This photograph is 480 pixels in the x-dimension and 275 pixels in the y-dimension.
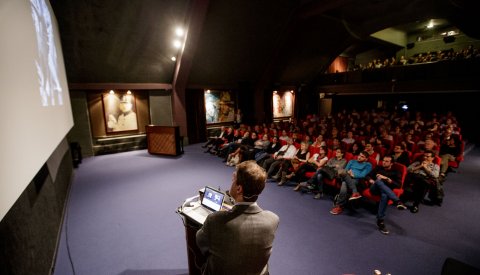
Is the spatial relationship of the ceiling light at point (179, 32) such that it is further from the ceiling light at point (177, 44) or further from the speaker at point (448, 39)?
the speaker at point (448, 39)

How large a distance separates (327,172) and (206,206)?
3.26 metres

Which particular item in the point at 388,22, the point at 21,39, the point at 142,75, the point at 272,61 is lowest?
the point at 21,39

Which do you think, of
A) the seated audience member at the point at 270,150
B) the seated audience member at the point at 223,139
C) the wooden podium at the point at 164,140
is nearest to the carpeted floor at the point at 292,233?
the seated audience member at the point at 270,150

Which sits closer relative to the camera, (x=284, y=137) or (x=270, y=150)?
(x=270, y=150)

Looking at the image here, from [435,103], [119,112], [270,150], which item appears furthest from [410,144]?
[119,112]

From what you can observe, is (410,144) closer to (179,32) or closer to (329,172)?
(329,172)

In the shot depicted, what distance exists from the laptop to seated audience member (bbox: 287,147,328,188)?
3.30m

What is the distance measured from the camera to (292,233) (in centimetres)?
358

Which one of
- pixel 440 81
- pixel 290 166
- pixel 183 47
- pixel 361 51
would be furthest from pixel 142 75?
pixel 361 51

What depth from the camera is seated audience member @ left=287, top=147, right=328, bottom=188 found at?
5395 millimetres

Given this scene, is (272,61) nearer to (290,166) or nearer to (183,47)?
(183,47)

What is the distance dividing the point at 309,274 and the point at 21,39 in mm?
3756

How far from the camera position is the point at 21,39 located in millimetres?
1969

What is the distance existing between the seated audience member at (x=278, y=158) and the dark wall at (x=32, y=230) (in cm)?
434
